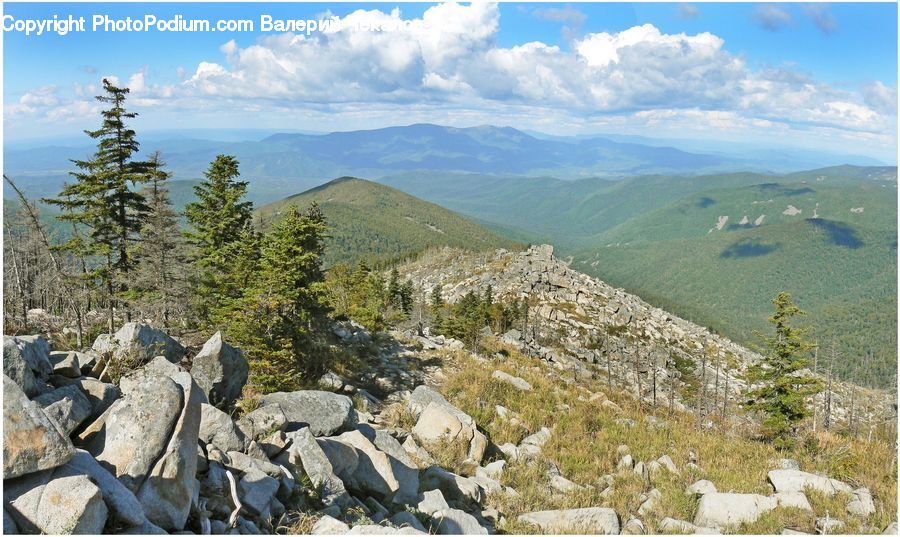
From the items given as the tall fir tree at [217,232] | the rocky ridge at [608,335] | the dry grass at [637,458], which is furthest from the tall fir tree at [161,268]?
the rocky ridge at [608,335]

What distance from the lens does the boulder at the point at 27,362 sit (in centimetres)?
703

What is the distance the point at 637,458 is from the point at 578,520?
5098 mm

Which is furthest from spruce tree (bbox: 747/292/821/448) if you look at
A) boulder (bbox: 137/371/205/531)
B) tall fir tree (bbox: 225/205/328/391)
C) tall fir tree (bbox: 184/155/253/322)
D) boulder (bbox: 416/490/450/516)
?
tall fir tree (bbox: 184/155/253/322)

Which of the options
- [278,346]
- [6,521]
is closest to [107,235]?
[278,346]

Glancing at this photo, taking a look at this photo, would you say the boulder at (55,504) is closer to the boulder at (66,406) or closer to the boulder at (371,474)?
the boulder at (66,406)

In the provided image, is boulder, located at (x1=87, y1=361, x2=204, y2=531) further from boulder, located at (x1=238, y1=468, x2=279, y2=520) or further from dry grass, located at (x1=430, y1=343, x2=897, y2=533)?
dry grass, located at (x1=430, y1=343, x2=897, y2=533)

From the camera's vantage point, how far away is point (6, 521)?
4.90 meters

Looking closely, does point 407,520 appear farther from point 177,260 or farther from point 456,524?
point 177,260

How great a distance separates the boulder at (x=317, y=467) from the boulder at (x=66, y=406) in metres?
3.08

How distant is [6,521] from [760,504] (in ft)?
38.5

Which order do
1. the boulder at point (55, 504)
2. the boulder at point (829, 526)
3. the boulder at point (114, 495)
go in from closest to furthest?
the boulder at point (55, 504) → the boulder at point (114, 495) → the boulder at point (829, 526)

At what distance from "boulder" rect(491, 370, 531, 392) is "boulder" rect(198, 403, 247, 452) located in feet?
43.6

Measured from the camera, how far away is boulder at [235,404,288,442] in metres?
9.33

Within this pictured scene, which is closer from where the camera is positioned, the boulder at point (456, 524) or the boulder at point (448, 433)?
the boulder at point (456, 524)
